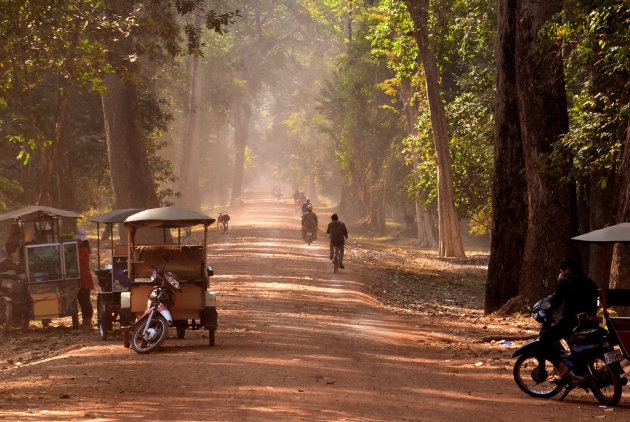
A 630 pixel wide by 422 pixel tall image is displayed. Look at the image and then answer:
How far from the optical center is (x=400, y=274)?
34750mm

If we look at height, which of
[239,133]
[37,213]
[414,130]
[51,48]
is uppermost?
[239,133]

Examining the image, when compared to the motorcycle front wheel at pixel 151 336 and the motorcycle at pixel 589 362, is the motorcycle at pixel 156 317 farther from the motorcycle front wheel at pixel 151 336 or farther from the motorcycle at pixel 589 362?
the motorcycle at pixel 589 362

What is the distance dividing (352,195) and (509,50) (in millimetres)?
57292

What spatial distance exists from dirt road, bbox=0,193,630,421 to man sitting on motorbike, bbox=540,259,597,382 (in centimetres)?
62

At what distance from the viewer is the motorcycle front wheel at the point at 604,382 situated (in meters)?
11.4

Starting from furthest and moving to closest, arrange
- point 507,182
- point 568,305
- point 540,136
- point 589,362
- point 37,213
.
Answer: point 507,182
point 37,213
point 540,136
point 568,305
point 589,362

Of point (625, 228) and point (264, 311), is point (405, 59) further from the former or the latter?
point (625, 228)

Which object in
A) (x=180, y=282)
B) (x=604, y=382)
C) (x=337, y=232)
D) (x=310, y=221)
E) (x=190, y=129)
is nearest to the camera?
(x=604, y=382)

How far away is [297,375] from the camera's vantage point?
13.0 m

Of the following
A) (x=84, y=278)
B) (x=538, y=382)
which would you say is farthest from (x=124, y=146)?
(x=538, y=382)

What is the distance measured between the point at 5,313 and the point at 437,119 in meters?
22.5

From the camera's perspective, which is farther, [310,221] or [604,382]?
[310,221]

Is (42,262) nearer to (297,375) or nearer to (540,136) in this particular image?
(297,375)

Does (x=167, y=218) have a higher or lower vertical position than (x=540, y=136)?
lower
